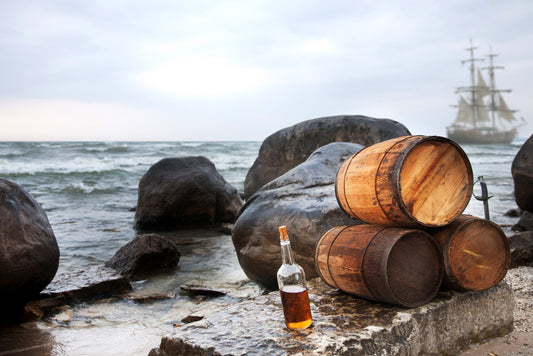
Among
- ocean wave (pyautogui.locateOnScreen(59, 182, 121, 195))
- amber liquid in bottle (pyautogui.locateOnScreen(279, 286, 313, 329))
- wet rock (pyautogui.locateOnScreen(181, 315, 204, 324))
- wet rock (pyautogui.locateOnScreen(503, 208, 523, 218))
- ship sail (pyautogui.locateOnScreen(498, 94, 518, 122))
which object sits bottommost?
wet rock (pyautogui.locateOnScreen(503, 208, 523, 218))

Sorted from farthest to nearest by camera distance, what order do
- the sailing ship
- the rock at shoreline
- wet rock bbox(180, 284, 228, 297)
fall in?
the sailing ship < wet rock bbox(180, 284, 228, 297) < the rock at shoreline

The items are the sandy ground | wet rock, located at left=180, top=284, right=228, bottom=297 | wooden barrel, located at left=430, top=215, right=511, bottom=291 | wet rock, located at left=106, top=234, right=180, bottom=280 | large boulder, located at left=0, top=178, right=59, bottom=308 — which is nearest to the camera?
wooden barrel, located at left=430, top=215, right=511, bottom=291

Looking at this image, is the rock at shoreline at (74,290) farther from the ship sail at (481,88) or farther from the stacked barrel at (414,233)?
the ship sail at (481,88)

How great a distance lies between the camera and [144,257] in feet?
19.3

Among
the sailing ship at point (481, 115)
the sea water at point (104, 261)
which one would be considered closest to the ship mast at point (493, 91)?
the sailing ship at point (481, 115)

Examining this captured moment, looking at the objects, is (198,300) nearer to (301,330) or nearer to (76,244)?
(301,330)

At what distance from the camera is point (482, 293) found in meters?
2.89

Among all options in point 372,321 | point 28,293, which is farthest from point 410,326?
point 28,293

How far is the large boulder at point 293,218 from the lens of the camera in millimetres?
4074

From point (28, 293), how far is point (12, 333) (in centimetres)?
49

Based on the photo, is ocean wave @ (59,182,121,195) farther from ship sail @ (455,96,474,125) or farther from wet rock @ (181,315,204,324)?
ship sail @ (455,96,474,125)

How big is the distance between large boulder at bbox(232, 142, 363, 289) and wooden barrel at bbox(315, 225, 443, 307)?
1.19 metres

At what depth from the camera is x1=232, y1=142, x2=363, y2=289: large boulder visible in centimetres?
407

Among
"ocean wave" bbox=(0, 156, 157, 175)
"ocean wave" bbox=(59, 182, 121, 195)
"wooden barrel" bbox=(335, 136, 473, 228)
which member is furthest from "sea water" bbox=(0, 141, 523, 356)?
"ocean wave" bbox=(0, 156, 157, 175)
